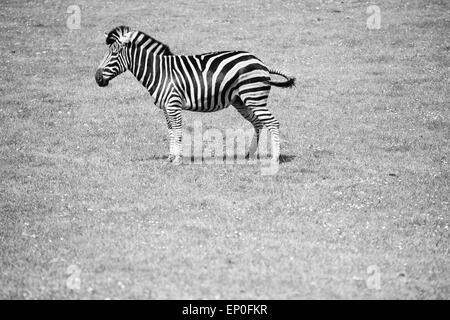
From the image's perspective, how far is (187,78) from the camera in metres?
14.4

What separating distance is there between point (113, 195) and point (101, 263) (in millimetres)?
3323

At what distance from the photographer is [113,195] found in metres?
12.5

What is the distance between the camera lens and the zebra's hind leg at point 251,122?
49.2 feet

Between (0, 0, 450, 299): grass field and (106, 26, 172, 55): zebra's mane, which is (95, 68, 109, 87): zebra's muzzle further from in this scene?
(0, 0, 450, 299): grass field

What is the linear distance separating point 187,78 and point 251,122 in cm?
205

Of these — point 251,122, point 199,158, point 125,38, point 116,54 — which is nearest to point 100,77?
point 116,54

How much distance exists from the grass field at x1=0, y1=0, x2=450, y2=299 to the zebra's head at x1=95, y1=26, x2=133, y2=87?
2.13 m

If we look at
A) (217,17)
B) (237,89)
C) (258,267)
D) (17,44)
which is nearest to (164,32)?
(217,17)

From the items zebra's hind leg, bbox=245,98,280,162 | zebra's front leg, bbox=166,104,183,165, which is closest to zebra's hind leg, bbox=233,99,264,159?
zebra's hind leg, bbox=245,98,280,162

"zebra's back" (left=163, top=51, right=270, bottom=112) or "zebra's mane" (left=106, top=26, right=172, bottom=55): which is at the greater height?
"zebra's mane" (left=106, top=26, right=172, bottom=55)

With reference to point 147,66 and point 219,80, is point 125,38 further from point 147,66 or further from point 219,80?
point 219,80

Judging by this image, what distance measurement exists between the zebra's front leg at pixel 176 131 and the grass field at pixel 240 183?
367 mm

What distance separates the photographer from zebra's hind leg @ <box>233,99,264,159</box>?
49.2 feet

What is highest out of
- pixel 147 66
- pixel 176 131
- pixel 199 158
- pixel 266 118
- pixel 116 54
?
pixel 116 54
